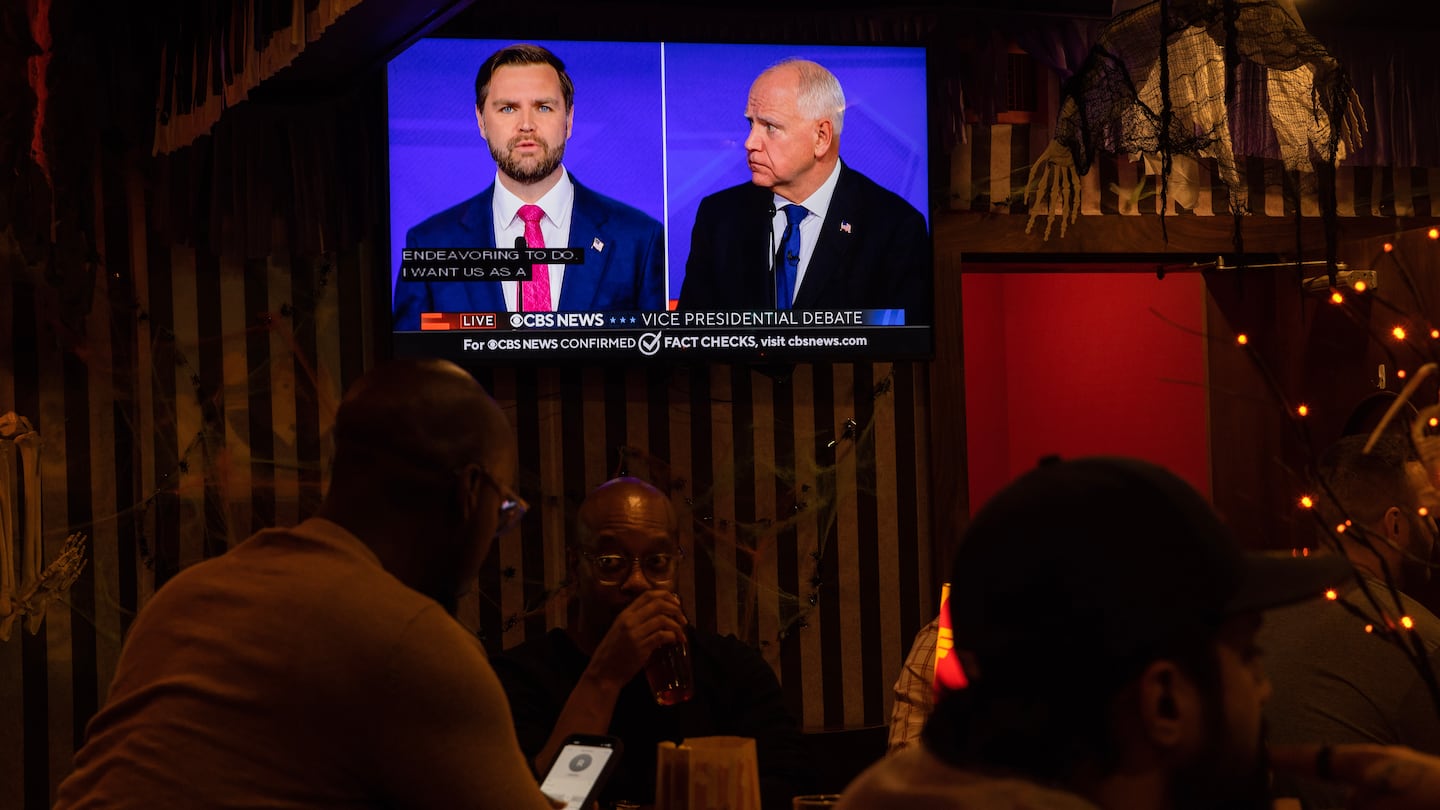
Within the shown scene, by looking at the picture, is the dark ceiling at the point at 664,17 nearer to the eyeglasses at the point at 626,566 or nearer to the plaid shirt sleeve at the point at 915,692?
the eyeglasses at the point at 626,566

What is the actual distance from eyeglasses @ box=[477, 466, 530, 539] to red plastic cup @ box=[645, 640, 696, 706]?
744 millimetres

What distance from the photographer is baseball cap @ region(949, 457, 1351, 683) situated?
104 cm

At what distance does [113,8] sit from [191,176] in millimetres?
538

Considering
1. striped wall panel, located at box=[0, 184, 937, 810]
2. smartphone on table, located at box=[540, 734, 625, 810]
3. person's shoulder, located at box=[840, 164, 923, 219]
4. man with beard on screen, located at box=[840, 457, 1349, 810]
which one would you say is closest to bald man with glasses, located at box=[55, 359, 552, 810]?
smartphone on table, located at box=[540, 734, 625, 810]

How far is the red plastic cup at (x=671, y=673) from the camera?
248 centimetres

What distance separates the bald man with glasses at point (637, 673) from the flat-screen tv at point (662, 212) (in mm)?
1442

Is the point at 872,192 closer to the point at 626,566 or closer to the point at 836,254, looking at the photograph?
the point at 836,254

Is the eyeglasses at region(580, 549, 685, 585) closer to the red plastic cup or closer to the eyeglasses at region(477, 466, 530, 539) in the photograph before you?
the red plastic cup

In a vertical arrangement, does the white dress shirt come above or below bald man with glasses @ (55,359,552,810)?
above

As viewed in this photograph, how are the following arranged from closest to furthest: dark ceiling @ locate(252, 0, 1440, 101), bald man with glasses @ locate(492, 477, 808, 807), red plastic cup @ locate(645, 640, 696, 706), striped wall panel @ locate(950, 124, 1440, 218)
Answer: red plastic cup @ locate(645, 640, 696, 706) → bald man with glasses @ locate(492, 477, 808, 807) → dark ceiling @ locate(252, 0, 1440, 101) → striped wall panel @ locate(950, 124, 1440, 218)

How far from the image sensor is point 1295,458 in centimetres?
529

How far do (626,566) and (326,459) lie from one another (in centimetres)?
190

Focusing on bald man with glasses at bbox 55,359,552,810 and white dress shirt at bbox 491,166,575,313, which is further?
white dress shirt at bbox 491,166,575,313

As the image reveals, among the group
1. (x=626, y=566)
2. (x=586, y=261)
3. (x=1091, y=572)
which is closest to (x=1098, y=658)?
(x=1091, y=572)
